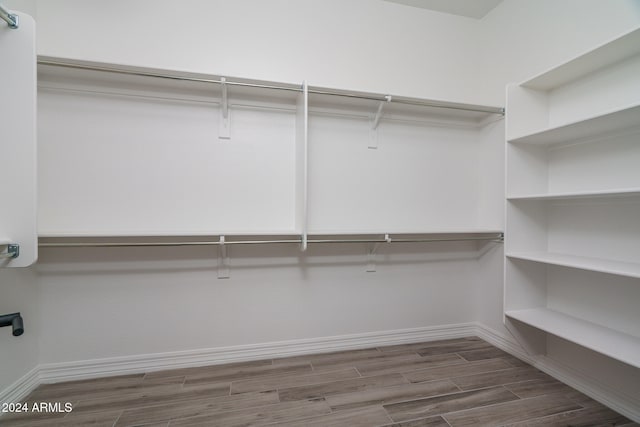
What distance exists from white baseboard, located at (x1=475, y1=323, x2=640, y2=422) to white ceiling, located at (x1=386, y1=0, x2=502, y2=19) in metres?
2.61

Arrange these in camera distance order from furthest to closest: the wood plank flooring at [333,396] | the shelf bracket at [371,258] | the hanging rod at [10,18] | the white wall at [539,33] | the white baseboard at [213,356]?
the shelf bracket at [371,258] < the white baseboard at [213,356] < the white wall at [539,33] < the wood plank flooring at [333,396] < the hanging rod at [10,18]

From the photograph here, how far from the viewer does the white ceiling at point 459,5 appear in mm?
2178

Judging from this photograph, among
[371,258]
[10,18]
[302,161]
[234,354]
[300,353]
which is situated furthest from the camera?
[371,258]

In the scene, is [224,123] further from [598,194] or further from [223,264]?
[598,194]

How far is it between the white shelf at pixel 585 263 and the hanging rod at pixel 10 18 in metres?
2.67

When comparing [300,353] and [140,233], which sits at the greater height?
[140,233]

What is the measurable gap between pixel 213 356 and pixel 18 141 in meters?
1.57

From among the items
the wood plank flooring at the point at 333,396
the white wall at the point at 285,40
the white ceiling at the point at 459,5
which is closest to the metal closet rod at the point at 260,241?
the wood plank flooring at the point at 333,396

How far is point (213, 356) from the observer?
1.89 meters

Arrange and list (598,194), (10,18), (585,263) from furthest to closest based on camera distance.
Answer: (585,263) < (598,194) < (10,18)

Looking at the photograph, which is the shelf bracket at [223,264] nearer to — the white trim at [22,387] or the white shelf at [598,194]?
the white trim at [22,387]

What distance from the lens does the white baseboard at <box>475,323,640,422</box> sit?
4.71 ft

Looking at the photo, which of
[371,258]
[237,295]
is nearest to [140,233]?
[237,295]

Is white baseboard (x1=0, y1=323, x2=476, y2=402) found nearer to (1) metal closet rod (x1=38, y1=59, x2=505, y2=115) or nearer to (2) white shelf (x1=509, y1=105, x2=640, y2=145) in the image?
(2) white shelf (x1=509, y1=105, x2=640, y2=145)
